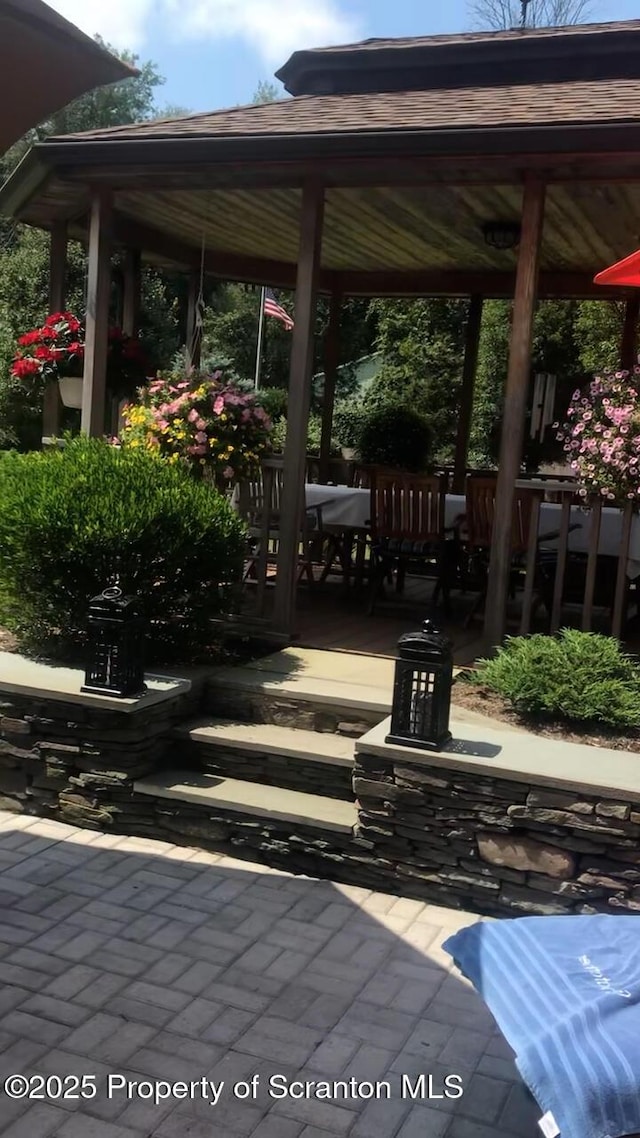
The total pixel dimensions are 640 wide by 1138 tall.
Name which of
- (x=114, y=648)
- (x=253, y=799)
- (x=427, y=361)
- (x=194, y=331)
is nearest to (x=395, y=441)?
(x=194, y=331)

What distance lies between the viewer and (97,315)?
574 cm

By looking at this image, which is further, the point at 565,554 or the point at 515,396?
the point at 565,554

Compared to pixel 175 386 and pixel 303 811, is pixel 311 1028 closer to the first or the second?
pixel 303 811

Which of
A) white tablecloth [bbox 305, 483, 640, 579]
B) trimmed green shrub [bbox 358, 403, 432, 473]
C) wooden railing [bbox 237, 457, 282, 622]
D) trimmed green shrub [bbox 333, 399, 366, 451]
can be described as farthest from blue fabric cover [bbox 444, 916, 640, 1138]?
trimmed green shrub [bbox 333, 399, 366, 451]

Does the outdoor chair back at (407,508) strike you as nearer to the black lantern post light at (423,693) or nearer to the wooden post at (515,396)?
the wooden post at (515,396)

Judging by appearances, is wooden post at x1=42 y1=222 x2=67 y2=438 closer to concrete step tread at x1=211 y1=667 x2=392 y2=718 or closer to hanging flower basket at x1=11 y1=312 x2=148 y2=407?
hanging flower basket at x1=11 y1=312 x2=148 y2=407

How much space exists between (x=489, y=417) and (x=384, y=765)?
14.7m

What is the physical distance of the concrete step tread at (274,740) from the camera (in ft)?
13.0

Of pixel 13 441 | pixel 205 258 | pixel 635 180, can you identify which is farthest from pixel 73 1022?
pixel 13 441

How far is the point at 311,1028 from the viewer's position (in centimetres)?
273

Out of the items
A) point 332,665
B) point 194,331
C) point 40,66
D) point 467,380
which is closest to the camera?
point 40,66

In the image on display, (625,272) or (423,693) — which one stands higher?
(625,272)

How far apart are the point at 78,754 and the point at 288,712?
95cm

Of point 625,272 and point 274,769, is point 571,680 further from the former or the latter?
point 625,272
